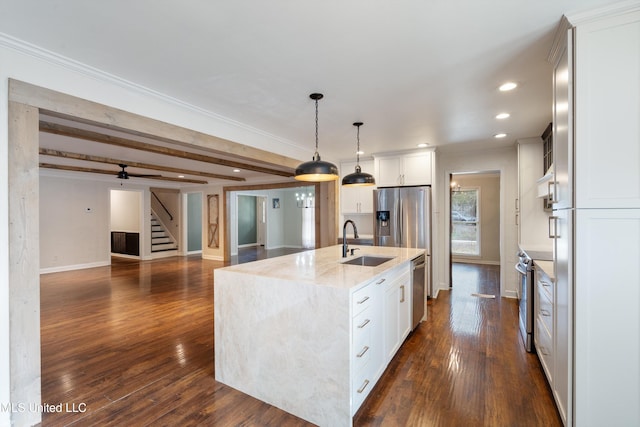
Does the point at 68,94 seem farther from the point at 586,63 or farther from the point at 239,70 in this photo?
the point at 586,63

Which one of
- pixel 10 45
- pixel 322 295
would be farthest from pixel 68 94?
pixel 322 295

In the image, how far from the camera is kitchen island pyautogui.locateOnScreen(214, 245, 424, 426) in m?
1.99

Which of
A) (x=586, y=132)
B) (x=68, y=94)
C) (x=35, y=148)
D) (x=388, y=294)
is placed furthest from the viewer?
(x=388, y=294)

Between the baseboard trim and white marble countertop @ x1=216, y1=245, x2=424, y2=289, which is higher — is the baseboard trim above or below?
below

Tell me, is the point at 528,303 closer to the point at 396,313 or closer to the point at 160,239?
the point at 396,313

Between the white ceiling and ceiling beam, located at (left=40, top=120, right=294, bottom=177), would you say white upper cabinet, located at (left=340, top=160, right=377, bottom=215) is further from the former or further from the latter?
the white ceiling

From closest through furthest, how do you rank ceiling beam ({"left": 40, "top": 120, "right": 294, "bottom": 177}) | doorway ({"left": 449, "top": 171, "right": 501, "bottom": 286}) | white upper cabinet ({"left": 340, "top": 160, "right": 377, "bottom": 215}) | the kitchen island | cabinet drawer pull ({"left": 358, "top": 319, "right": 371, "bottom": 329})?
the kitchen island, cabinet drawer pull ({"left": 358, "top": 319, "right": 371, "bottom": 329}), ceiling beam ({"left": 40, "top": 120, "right": 294, "bottom": 177}), white upper cabinet ({"left": 340, "top": 160, "right": 377, "bottom": 215}), doorway ({"left": 449, "top": 171, "right": 501, "bottom": 286})

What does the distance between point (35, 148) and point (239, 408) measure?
231cm

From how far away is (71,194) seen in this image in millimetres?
7766

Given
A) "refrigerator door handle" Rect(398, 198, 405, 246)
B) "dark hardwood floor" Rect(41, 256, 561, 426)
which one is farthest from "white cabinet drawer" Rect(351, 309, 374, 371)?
"refrigerator door handle" Rect(398, 198, 405, 246)

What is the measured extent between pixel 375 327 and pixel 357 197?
12.5 feet

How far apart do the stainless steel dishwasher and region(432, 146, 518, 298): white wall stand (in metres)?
1.54

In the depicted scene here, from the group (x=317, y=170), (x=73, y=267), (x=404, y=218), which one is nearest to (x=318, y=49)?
(x=317, y=170)

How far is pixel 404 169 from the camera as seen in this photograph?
5395mm
